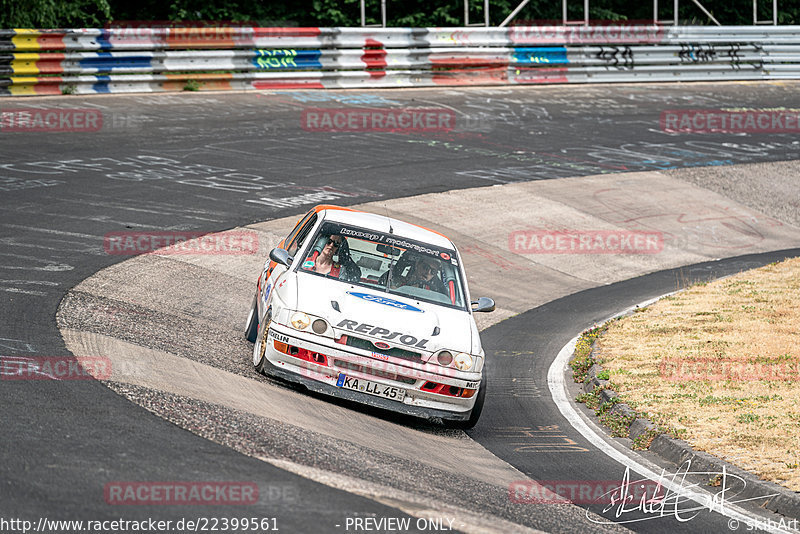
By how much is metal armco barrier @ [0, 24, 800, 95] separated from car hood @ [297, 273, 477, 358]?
16362mm

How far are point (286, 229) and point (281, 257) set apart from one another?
591 cm

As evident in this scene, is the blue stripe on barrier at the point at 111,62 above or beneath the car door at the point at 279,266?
above

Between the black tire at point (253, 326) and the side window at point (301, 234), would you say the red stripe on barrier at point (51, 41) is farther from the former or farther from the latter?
the black tire at point (253, 326)

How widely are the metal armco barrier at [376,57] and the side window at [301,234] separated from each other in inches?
581

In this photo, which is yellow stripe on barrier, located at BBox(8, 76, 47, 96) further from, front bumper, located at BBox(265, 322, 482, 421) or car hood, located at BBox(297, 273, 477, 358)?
front bumper, located at BBox(265, 322, 482, 421)

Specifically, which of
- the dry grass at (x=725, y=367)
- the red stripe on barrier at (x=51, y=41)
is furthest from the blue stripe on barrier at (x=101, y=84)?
the dry grass at (x=725, y=367)

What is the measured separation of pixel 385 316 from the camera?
8469mm

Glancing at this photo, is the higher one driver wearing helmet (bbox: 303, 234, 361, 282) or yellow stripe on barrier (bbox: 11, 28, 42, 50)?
yellow stripe on barrier (bbox: 11, 28, 42, 50)

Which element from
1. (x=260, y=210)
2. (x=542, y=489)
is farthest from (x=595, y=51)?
(x=542, y=489)

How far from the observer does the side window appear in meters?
9.95

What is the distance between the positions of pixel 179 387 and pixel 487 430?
299 centimetres

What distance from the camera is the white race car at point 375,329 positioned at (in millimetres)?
8234

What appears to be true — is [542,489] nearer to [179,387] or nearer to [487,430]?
[487,430]

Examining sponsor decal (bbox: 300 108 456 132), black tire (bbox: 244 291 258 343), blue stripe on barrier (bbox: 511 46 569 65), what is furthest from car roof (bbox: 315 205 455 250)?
blue stripe on barrier (bbox: 511 46 569 65)
